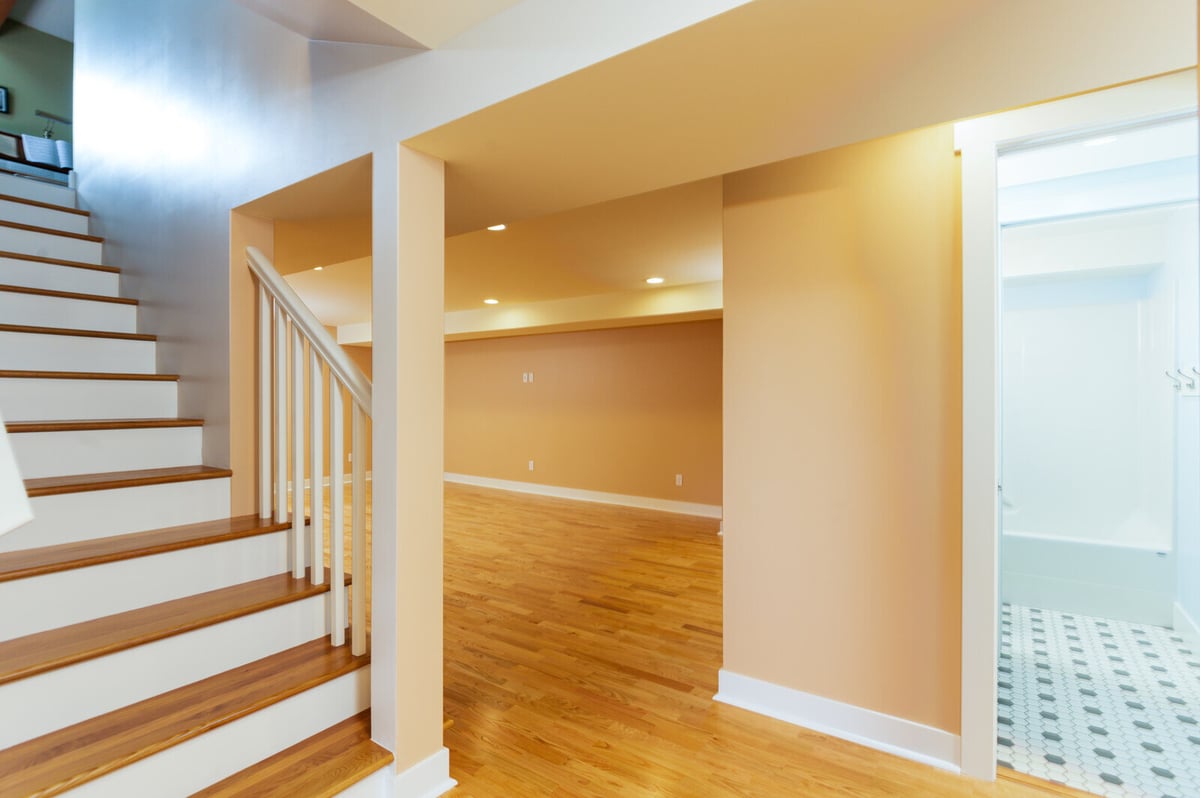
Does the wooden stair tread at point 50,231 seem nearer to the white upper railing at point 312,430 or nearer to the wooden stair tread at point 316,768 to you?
the white upper railing at point 312,430

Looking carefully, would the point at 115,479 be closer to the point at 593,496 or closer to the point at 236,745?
the point at 236,745

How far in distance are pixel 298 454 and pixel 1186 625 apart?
3334 mm

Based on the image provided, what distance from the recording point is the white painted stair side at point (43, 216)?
2.84 m

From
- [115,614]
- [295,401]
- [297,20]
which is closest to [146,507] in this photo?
[115,614]

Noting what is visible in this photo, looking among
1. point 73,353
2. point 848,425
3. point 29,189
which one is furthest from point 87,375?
point 848,425

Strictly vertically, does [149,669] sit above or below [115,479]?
below

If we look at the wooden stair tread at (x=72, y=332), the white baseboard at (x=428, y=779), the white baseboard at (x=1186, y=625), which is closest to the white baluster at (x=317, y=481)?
the white baseboard at (x=428, y=779)

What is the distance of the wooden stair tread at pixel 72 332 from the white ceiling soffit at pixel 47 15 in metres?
3.71

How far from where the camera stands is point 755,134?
61.6 inches

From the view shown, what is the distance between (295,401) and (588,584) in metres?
2.42

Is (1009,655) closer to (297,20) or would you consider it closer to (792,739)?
(792,739)

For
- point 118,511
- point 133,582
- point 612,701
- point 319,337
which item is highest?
point 319,337

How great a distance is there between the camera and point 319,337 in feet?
6.23

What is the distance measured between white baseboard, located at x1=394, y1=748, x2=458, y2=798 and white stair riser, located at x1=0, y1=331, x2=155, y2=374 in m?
2.08
